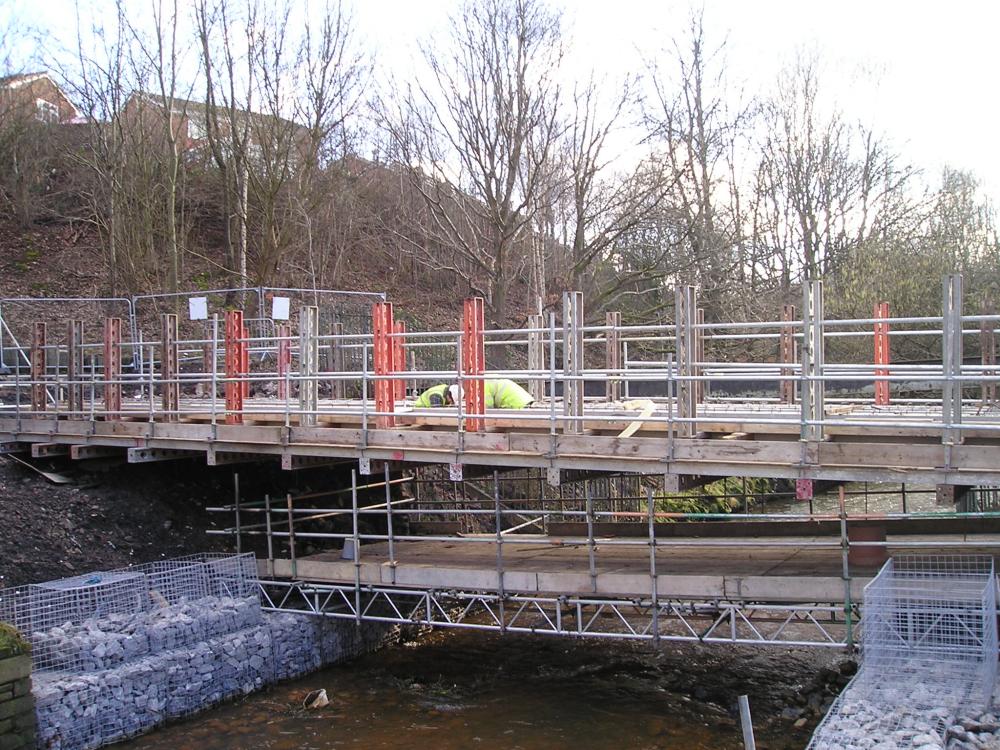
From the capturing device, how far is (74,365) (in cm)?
1458

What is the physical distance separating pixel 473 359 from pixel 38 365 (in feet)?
28.8

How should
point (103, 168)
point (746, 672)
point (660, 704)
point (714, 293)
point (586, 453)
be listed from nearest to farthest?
point (586, 453)
point (660, 704)
point (746, 672)
point (103, 168)
point (714, 293)

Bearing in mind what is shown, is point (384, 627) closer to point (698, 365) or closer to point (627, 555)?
point (627, 555)

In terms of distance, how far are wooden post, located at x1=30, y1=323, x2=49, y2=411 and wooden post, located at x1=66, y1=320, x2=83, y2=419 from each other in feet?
1.88

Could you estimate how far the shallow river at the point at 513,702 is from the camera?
1037 cm

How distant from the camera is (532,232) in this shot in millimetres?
24125

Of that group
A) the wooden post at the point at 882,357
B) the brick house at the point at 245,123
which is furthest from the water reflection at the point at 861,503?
the brick house at the point at 245,123

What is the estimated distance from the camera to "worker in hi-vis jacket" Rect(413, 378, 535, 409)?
12570 millimetres

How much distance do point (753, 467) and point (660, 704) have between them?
4235mm

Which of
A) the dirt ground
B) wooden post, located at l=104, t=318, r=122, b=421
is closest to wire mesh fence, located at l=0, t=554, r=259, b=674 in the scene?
the dirt ground

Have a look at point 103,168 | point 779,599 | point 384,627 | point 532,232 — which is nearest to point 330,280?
point 103,168

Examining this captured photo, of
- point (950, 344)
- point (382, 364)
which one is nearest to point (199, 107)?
point (382, 364)

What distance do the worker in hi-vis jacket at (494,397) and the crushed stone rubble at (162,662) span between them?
357 centimetres

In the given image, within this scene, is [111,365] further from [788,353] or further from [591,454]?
[788,353]
